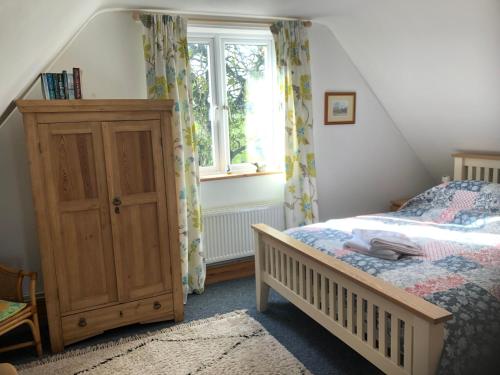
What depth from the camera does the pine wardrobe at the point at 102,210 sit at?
2.50 metres

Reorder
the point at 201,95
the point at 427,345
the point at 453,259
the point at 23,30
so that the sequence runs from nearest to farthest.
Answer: the point at 23,30 < the point at 427,345 < the point at 453,259 < the point at 201,95

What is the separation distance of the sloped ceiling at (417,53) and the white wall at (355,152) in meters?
0.12

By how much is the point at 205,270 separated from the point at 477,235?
207 cm

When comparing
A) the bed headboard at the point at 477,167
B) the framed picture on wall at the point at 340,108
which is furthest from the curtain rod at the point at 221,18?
the bed headboard at the point at 477,167

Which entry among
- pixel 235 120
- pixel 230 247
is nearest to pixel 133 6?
pixel 235 120

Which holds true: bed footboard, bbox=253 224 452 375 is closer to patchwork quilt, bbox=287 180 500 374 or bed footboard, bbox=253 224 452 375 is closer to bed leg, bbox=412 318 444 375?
bed leg, bbox=412 318 444 375

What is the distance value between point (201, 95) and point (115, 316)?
6.27 ft

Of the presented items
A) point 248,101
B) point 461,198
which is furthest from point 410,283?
point 248,101

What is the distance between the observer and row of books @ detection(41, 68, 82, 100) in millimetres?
2568

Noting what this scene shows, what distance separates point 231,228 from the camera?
12.1 ft

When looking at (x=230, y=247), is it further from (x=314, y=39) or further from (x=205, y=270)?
(x=314, y=39)

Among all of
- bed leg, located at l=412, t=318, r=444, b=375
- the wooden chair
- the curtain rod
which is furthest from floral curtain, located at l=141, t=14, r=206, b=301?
bed leg, located at l=412, t=318, r=444, b=375

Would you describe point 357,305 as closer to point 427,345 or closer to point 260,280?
point 427,345

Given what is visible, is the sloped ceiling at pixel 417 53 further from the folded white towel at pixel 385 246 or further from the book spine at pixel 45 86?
the folded white towel at pixel 385 246
